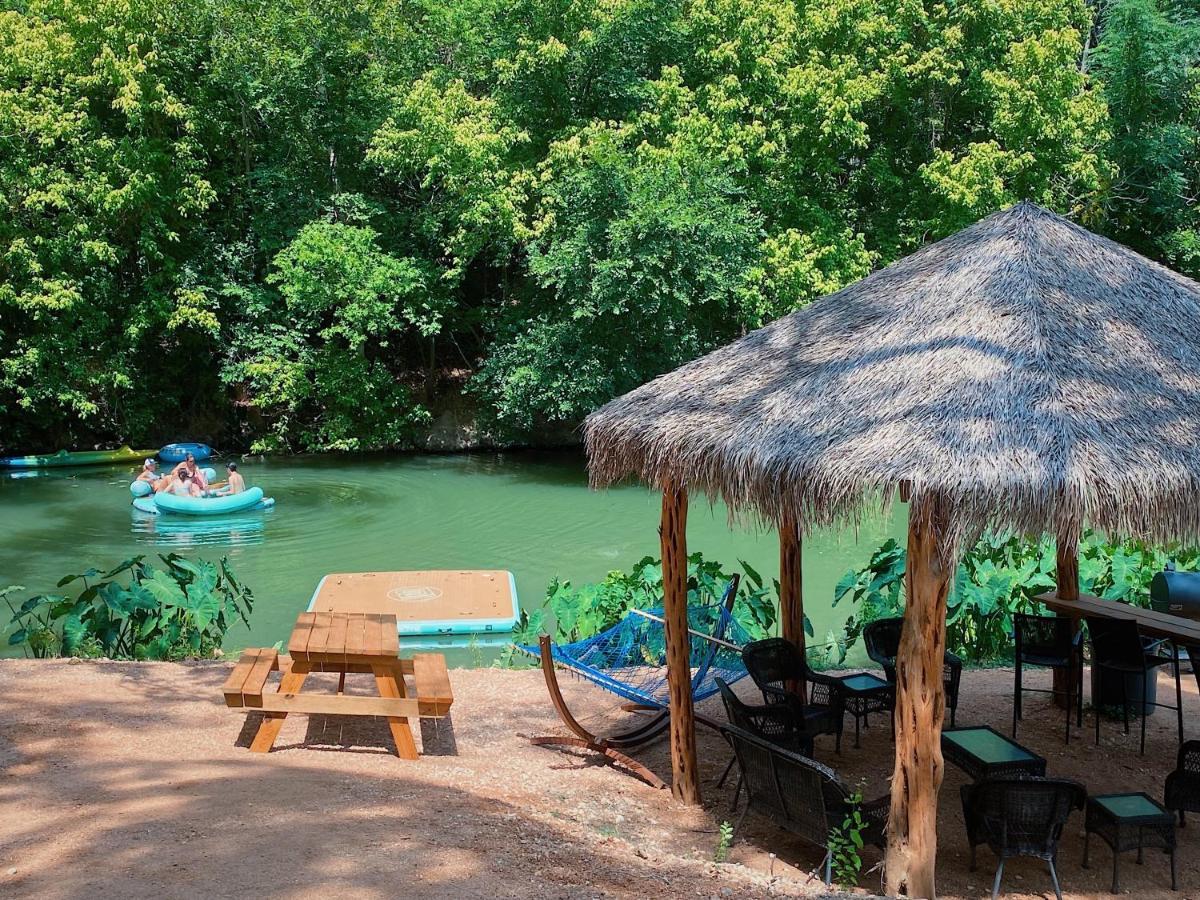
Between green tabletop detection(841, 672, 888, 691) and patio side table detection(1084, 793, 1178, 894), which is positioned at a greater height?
green tabletop detection(841, 672, 888, 691)

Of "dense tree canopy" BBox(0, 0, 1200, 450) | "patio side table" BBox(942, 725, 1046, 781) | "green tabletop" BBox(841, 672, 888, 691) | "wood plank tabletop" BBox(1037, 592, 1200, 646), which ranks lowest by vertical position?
"patio side table" BBox(942, 725, 1046, 781)

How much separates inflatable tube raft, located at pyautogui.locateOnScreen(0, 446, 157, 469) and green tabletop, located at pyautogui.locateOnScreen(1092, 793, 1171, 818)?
21.2 m

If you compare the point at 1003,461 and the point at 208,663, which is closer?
the point at 1003,461

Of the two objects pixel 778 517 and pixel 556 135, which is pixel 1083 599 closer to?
pixel 778 517

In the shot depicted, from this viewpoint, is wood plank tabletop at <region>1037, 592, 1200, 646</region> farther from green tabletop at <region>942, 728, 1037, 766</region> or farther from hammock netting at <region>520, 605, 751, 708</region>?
hammock netting at <region>520, 605, 751, 708</region>

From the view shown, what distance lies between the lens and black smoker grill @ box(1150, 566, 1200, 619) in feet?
27.4

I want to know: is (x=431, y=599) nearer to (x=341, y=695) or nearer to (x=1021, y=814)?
(x=341, y=695)

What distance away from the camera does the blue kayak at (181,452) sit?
22.6 meters

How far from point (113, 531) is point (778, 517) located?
13.8 metres

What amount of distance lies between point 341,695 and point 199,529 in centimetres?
1103

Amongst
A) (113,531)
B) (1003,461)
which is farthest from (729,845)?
(113,531)

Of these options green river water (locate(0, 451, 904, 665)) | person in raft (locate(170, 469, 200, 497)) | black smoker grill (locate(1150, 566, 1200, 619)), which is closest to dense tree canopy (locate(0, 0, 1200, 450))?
green river water (locate(0, 451, 904, 665))

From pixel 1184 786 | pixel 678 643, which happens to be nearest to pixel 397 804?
pixel 678 643

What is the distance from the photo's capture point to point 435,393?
82.6 ft
